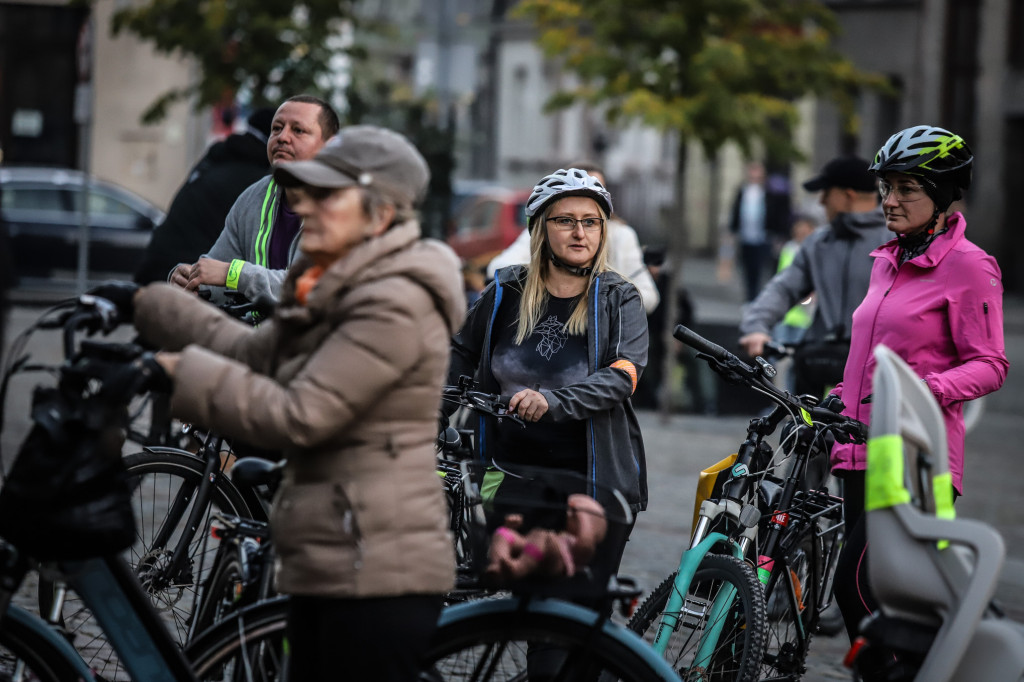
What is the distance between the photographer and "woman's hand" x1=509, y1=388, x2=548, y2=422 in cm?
473

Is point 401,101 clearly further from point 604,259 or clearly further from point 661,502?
point 604,259

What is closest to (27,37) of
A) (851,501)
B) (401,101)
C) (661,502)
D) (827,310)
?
(401,101)

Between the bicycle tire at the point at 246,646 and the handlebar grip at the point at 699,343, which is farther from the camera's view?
the handlebar grip at the point at 699,343

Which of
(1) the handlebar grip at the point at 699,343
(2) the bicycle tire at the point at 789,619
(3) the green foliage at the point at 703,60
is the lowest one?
(2) the bicycle tire at the point at 789,619

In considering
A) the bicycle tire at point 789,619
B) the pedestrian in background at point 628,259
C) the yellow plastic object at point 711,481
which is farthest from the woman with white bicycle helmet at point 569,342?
the pedestrian in background at point 628,259

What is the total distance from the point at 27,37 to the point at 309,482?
25.7m

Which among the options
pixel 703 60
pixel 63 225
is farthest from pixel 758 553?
pixel 63 225

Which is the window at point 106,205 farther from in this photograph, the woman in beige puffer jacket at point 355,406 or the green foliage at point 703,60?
the woman in beige puffer jacket at point 355,406

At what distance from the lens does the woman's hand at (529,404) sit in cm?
473

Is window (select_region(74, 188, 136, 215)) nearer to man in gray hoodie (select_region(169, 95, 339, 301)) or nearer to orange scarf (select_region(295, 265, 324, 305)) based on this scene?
man in gray hoodie (select_region(169, 95, 339, 301))

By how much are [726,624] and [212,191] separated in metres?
3.77

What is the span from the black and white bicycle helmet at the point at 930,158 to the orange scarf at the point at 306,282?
2.29 metres

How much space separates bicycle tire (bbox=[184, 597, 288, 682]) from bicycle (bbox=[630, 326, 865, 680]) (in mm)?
1515

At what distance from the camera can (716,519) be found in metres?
5.11
